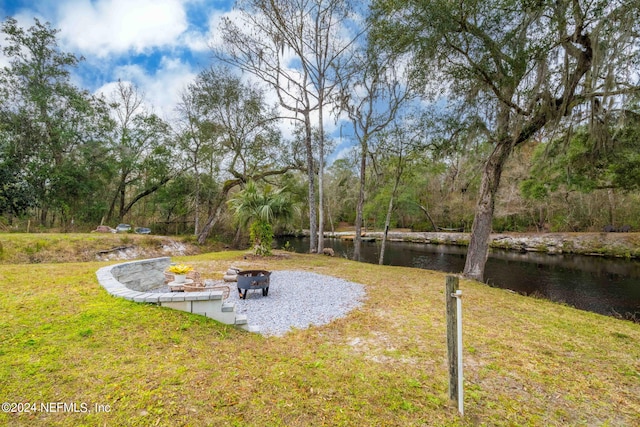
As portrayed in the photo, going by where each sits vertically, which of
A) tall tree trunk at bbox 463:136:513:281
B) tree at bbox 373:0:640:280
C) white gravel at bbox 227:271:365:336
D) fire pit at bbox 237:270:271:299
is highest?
tree at bbox 373:0:640:280

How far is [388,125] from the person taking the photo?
13508 millimetres

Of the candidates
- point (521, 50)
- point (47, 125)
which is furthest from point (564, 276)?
point (47, 125)

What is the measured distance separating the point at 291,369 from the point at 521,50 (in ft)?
25.8

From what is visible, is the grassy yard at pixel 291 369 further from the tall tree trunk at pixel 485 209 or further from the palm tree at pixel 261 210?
the palm tree at pixel 261 210

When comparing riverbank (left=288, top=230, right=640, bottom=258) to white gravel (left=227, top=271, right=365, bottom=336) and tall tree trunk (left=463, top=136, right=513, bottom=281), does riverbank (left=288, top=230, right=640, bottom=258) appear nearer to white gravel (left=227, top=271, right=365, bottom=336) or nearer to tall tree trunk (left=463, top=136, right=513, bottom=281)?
tall tree trunk (left=463, top=136, right=513, bottom=281)

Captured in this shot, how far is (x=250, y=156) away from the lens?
1670 centimetres

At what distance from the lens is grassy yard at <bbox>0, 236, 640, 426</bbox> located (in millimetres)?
1993

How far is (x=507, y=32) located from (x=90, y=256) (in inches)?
565

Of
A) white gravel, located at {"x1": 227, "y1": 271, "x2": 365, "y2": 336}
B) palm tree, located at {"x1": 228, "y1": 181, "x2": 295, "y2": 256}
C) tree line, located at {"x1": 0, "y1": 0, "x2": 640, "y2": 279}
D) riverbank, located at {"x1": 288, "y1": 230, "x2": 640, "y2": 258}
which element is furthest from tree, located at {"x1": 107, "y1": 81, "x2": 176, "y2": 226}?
riverbank, located at {"x1": 288, "y1": 230, "x2": 640, "y2": 258}

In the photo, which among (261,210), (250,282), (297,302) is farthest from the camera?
(261,210)

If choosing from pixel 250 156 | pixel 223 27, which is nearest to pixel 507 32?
pixel 223 27

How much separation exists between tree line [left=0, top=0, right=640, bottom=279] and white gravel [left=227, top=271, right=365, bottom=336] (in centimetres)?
439

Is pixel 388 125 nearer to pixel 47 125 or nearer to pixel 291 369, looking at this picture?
pixel 291 369

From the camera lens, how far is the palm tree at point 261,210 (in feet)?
34.1
